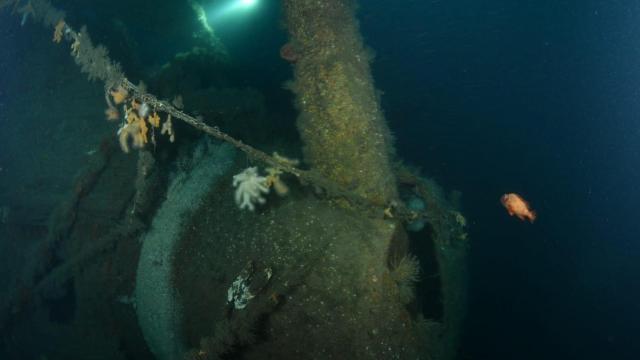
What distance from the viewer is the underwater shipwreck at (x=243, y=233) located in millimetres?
3158

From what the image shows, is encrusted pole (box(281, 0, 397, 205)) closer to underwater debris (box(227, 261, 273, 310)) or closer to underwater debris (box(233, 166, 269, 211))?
underwater debris (box(233, 166, 269, 211))

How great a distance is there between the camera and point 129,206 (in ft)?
15.0

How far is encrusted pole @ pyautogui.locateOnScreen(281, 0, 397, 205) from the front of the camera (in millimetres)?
3420

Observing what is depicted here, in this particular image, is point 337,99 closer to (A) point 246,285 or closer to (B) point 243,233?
(B) point 243,233

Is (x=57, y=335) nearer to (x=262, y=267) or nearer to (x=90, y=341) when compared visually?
(x=90, y=341)

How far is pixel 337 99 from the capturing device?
3.41 metres

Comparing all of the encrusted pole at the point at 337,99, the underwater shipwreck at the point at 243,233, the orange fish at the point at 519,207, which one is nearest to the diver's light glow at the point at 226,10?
the underwater shipwreck at the point at 243,233

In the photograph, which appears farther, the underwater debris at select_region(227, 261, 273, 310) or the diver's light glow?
the diver's light glow

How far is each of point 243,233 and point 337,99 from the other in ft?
4.83

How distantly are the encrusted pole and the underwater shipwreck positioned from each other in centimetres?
1

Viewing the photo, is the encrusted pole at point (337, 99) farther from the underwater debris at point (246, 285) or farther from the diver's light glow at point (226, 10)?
the diver's light glow at point (226, 10)

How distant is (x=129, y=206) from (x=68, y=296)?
1.48 m

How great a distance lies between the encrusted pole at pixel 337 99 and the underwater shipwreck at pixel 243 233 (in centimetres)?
1

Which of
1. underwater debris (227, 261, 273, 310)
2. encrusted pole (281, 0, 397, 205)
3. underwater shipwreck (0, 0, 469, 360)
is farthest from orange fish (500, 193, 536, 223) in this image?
underwater debris (227, 261, 273, 310)
